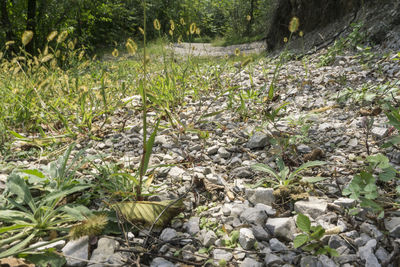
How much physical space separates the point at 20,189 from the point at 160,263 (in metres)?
0.64

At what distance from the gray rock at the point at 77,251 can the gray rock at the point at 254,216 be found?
1.90 ft

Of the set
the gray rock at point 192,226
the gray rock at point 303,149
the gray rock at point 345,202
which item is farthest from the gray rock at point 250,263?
the gray rock at point 303,149

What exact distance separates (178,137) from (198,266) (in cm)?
108

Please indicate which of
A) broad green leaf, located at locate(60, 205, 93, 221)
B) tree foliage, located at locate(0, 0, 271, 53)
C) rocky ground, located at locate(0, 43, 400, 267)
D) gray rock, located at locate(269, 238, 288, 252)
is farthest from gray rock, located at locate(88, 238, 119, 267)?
tree foliage, located at locate(0, 0, 271, 53)

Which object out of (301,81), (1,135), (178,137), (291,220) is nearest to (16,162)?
(1,135)

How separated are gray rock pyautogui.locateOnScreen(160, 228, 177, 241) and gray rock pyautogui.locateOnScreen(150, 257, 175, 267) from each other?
0.09 meters

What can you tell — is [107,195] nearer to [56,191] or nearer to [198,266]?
[56,191]

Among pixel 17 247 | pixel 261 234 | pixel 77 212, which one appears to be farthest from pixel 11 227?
pixel 261 234

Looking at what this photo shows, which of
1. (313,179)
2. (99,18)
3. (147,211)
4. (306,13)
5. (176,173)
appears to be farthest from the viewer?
(99,18)

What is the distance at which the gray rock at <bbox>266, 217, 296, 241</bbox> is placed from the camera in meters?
0.98

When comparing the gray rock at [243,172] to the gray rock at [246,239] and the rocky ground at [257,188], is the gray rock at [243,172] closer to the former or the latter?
the rocky ground at [257,188]

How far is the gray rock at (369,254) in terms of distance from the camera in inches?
32.5

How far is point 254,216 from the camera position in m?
1.06

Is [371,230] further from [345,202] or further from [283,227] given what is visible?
[283,227]
